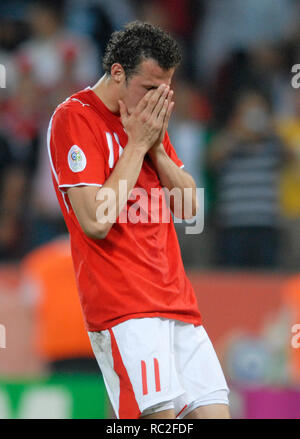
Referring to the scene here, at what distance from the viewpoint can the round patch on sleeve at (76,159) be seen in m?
→ 3.10

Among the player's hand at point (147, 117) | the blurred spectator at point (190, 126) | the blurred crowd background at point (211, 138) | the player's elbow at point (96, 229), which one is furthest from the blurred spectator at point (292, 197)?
the player's elbow at point (96, 229)

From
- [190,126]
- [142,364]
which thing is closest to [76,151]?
[142,364]

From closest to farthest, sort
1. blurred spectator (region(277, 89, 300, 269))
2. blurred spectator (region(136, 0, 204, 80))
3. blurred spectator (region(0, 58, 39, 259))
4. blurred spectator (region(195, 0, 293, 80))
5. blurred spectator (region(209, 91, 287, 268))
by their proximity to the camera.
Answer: blurred spectator (region(209, 91, 287, 268))
blurred spectator (region(277, 89, 300, 269))
blurred spectator (region(0, 58, 39, 259))
blurred spectator (region(136, 0, 204, 80))
blurred spectator (region(195, 0, 293, 80))

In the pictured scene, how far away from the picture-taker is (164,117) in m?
3.18

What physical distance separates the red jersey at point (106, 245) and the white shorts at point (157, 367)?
0.05m

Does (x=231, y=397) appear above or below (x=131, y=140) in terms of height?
below

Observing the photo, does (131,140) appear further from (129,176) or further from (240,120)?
(240,120)

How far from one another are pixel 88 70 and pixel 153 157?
14.6 ft

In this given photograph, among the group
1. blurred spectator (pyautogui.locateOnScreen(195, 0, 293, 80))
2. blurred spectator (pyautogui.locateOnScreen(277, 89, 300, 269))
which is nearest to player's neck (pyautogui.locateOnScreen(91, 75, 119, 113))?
blurred spectator (pyautogui.locateOnScreen(277, 89, 300, 269))

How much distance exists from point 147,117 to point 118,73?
206mm

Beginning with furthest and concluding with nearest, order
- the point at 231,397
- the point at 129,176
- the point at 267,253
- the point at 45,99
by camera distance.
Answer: the point at 45,99, the point at 267,253, the point at 231,397, the point at 129,176

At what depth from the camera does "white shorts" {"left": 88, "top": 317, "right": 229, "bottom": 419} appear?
124 inches

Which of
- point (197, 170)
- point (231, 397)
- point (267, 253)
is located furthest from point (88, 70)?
point (231, 397)

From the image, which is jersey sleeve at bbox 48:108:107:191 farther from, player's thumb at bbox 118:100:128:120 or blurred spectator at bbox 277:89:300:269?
blurred spectator at bbox 277:89:300:269
